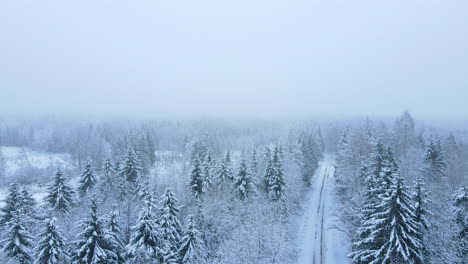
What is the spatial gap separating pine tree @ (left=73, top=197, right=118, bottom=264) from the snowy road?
756 inches

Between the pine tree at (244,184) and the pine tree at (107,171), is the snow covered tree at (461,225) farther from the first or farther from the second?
the pine tree at (107,171)

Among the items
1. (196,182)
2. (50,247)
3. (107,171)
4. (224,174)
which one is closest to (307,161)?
(224,174)

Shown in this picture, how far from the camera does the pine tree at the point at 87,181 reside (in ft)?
149

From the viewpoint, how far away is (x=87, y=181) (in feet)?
149

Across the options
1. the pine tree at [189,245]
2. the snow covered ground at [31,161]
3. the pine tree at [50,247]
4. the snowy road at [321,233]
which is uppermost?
the pine tree at [50,247]

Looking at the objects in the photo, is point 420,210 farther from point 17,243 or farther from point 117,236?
point 17,243

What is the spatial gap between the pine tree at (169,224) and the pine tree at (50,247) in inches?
317

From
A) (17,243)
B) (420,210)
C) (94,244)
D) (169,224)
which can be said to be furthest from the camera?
(169,224)

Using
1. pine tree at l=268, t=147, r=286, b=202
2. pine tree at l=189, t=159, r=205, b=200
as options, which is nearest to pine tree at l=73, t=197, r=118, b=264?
pine tree at l=189, t=159, r=205, b=200

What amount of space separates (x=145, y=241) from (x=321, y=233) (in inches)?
888

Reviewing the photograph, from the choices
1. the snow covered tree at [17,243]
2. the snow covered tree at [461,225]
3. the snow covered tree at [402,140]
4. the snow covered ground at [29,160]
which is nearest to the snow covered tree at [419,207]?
the snow covered tree at [461,225]

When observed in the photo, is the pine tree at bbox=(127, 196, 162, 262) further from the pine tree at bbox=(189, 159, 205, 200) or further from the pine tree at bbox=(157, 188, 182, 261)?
the pine tree at bbox=(189, 159, 205, 200)

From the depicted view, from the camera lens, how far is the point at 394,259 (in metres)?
18.7

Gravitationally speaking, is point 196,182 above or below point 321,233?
above
